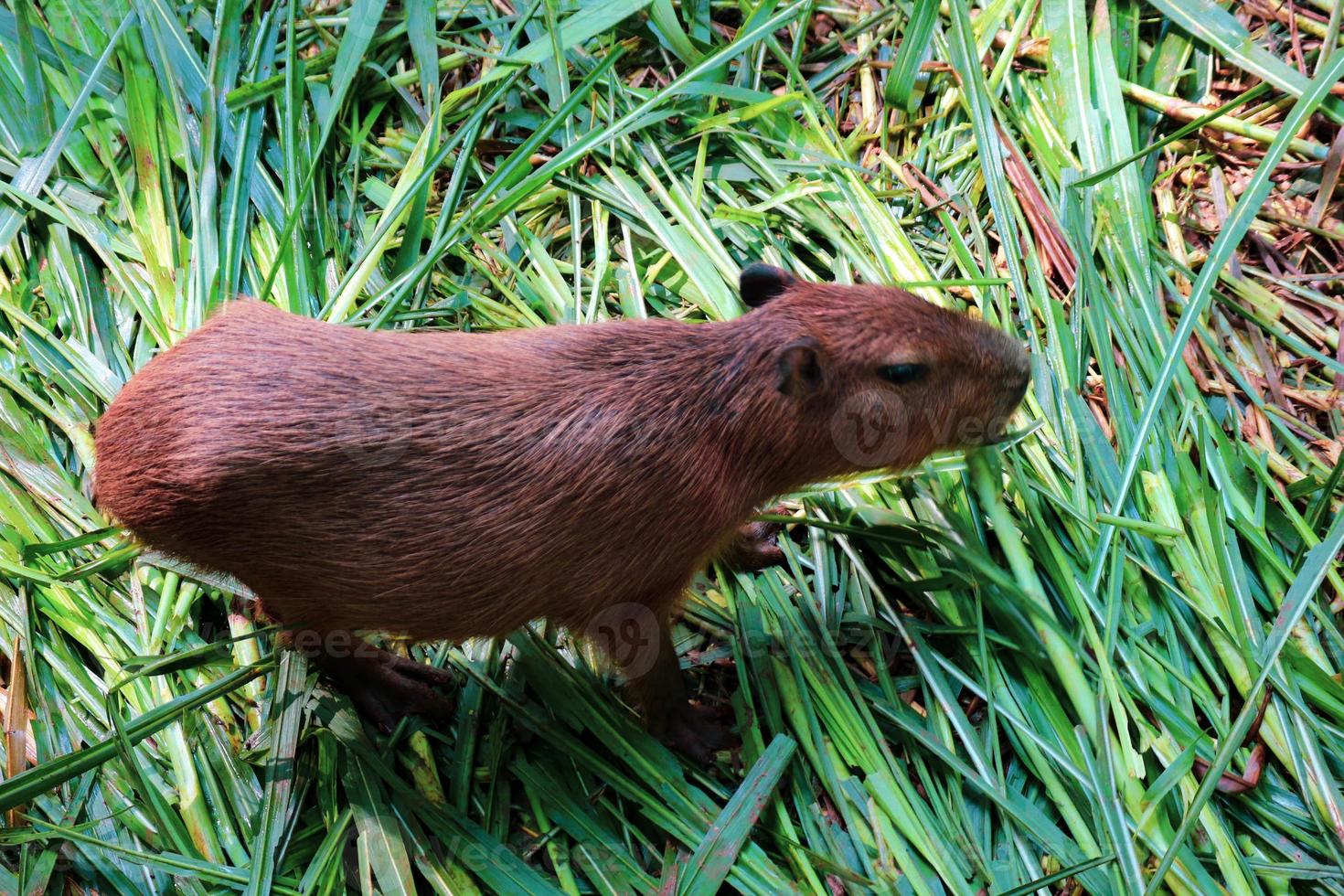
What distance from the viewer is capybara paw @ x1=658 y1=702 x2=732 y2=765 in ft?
12.0

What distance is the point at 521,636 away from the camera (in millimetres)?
3938

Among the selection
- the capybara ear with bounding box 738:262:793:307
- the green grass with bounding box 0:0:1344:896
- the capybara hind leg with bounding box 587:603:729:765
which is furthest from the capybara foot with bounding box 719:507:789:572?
the capybara ear with bounding box 738:262:793:307

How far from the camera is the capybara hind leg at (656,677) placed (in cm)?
346

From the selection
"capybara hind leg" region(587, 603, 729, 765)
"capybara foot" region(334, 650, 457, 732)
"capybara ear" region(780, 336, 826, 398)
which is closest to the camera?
"capybara ear" region(780, 336, 826, 398)

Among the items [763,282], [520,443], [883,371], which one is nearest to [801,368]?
[883,371]

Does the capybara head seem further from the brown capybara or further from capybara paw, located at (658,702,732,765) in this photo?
capybara paw, located at (658,702,732,765)

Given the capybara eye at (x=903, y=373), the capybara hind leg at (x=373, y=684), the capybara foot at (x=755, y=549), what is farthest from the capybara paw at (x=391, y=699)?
the capybara eye at (x=903, y=373)

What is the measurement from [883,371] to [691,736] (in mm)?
1343

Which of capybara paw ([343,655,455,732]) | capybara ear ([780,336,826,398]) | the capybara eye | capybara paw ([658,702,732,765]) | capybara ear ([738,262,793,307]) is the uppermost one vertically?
capybara ear ([738,262,793,307])

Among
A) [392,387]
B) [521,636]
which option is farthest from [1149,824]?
[392,387]

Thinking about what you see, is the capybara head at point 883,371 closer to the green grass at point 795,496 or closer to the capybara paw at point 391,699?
the green grass at point 795,496

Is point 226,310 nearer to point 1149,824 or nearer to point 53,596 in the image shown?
point 53,596

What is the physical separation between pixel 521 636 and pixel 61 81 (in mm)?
3405

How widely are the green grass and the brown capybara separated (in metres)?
0.48
